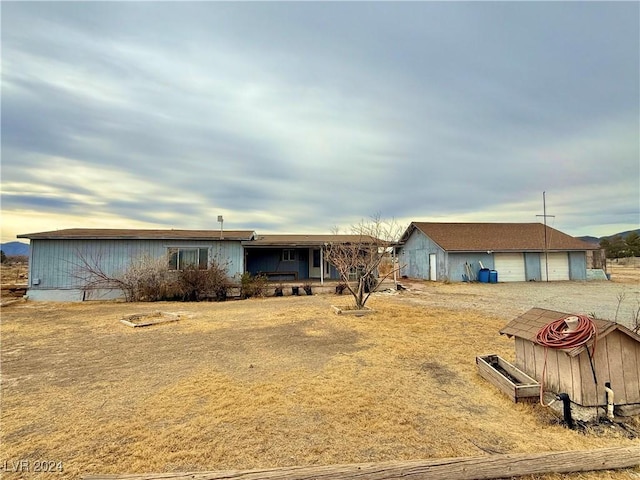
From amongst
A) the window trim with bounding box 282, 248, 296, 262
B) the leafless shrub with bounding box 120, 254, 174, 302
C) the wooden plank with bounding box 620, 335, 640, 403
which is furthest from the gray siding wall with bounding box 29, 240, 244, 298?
the wooden plank with bounding box 620, 335, 640, 403

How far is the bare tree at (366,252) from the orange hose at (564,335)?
6.42m

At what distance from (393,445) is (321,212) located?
21198 millimetres

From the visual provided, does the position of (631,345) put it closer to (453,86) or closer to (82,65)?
(453,86)

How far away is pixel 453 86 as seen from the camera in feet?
37.1

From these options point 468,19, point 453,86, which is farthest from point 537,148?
point 468,19

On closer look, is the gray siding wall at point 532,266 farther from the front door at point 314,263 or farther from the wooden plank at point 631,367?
the wooden plank at point 631,367

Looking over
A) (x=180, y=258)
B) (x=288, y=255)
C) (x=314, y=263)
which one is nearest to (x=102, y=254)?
(x=180, y=258)

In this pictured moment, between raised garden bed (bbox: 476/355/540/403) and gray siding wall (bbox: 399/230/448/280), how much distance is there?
613 inches

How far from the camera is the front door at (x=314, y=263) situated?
1864 cm

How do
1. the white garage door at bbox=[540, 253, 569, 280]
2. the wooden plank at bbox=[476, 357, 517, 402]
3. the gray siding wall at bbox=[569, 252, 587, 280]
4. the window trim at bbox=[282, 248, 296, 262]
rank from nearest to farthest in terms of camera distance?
the wooden plank at bbox=[476, 357, 517, 402], the window trim at bbox=[282, 248, 296, 262], the white garage door at bbox=[540, 253, 569, 280], the gray siding wall at bbox=[569, 252, 587, 280]

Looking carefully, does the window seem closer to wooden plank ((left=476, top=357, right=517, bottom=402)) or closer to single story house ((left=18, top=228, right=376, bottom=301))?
single story house ((left=18, top=228, right=376, bottom=301))

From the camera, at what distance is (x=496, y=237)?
71.2 feet

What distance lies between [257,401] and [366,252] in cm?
1018

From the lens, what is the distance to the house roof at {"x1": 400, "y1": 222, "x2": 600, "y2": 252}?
2017 centimetres
